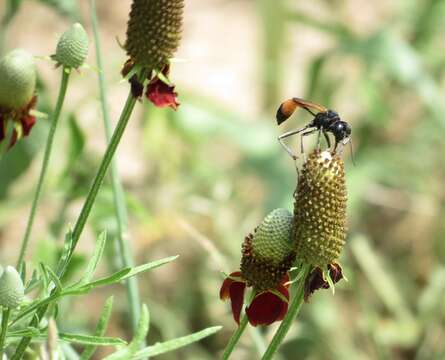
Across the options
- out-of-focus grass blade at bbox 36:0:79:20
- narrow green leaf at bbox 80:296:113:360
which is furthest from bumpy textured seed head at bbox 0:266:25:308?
out-of-focus grass blade at bbox 36:0:79:20

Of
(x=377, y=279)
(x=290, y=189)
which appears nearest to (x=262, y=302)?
(x=290, y=189)

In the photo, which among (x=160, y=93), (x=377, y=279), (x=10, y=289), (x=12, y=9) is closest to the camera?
(x=10, y=289)

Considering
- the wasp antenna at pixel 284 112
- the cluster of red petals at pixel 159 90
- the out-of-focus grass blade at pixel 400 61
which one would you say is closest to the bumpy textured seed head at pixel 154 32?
the cluster of red petals at pixel 159 90

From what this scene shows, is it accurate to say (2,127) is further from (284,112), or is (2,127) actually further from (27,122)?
(284,112)

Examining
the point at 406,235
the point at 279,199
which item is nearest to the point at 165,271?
the point at 279,199

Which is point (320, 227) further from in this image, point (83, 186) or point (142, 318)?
point (83, 186)

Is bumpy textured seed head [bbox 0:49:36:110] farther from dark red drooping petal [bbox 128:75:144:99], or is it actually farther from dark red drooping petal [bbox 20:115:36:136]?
dark red drooping petal [bbox 128:75:144:99]
